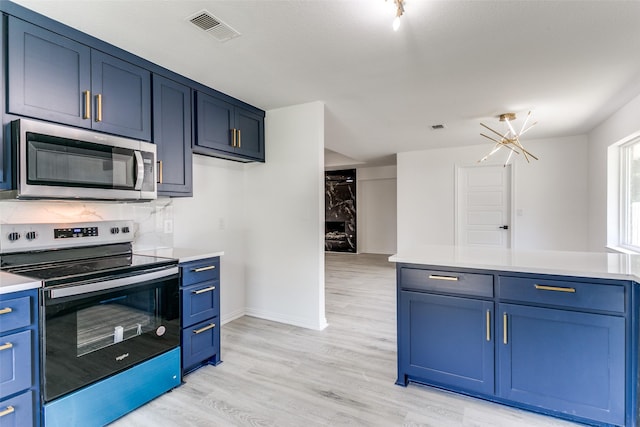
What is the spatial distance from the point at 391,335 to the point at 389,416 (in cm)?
126

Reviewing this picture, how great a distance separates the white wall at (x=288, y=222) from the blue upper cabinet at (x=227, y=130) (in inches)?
6.9

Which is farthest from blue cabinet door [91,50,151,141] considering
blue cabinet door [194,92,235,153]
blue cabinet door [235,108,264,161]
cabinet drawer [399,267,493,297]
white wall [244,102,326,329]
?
cabinet drawer [399,267,493,297]

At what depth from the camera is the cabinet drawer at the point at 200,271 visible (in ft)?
7.46

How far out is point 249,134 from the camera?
335 cm

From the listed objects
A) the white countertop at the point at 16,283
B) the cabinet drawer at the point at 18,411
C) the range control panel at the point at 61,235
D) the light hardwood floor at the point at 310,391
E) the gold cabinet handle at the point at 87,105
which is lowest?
the light hardwood floor at the point at 310,391

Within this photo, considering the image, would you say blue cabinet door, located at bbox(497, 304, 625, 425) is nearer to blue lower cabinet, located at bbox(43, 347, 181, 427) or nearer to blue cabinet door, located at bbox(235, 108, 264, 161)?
blue lower cabinet, located at bbox(43, 347, 181, 427)

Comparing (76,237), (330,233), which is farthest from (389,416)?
(330,233)

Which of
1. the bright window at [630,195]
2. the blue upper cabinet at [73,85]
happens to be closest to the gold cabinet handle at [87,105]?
the blue upper cabinet at [73,85]

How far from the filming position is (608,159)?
13.0 feet

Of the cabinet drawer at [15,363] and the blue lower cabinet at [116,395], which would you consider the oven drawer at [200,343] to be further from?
the cabinet drawer at [15,363]

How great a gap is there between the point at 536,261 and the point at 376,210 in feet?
22.3

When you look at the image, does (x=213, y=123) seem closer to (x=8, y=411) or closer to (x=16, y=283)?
(x=16, y=283)

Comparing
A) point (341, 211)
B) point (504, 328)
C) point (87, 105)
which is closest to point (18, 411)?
point (87, 105)

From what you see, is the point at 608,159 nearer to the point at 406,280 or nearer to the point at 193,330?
the point at 406,280
